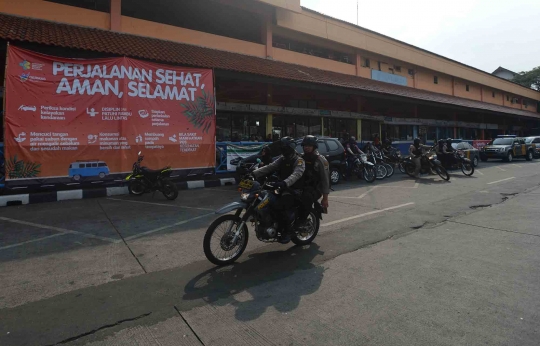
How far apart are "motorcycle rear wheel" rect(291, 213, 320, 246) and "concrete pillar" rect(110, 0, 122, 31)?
43.4 ft

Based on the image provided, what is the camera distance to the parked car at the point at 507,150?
20938mm

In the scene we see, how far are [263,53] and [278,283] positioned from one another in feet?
54.7

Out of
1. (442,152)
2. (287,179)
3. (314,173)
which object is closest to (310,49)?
(442,152)

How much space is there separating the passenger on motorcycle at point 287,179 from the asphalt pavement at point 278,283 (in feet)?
1.66

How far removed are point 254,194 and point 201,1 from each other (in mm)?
15277

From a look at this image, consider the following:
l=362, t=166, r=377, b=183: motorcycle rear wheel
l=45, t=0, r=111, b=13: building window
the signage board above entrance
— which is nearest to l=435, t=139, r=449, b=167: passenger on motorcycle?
l=362, t=166, r=377, b=183: motorcycle rear wheel

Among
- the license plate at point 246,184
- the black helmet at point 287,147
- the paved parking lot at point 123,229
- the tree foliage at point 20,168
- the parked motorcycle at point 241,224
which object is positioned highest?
the black helmet at point 287,147

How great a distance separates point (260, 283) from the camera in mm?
3611

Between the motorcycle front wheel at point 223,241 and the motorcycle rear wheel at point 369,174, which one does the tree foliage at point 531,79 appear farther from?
the motorcycle front wheel at point 223,241

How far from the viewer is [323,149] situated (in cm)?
1175

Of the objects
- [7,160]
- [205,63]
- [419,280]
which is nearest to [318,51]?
[205,63]

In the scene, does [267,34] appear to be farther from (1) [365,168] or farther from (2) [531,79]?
(2) [531,79]

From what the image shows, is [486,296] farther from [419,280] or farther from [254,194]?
[254,194]

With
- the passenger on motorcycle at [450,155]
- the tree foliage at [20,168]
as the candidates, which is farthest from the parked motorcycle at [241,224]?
the passenger on motorcycle at [450,155]
